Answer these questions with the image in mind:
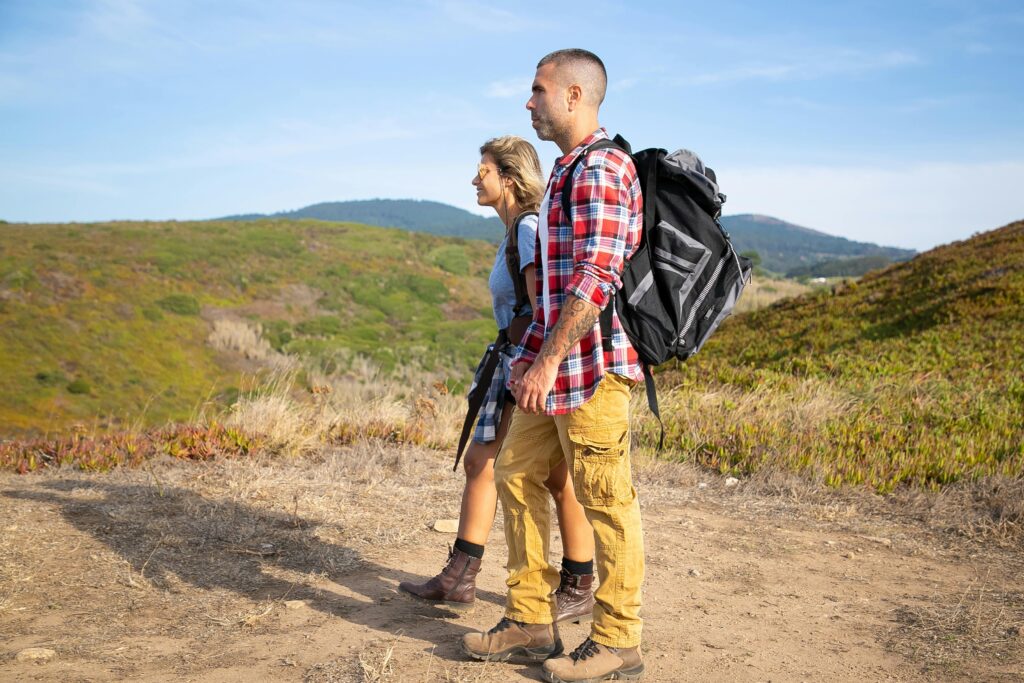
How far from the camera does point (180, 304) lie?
2380 centimetres

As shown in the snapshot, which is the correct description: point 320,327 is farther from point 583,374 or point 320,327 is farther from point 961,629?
point 583,374

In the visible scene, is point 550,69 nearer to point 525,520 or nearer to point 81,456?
point 525,520

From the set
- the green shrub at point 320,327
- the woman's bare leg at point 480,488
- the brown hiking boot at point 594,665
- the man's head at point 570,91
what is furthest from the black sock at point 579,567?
the green shrub at point 320,327

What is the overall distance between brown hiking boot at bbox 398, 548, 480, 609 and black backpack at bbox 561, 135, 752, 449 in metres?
1.50

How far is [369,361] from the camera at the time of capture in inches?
815

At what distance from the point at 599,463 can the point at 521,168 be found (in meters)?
1.48

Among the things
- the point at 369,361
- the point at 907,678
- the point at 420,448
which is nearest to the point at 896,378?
the point at 420,448

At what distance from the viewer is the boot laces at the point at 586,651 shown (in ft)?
10.4

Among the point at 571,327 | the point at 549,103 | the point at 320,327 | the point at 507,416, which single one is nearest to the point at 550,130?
the point at 549,103

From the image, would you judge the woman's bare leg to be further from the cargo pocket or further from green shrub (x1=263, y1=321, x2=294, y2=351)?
green shrub (x1=263, y1=321, x2=294, y2=351)

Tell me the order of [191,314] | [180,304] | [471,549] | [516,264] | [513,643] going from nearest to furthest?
[513,643], [516,264], [471,549], [191,314], [180,304]

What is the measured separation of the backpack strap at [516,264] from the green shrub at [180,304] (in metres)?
21.8

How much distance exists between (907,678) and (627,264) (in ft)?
6.92

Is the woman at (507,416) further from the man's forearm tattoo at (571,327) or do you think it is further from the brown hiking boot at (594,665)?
the man's forearm tattoo at (571,327)
